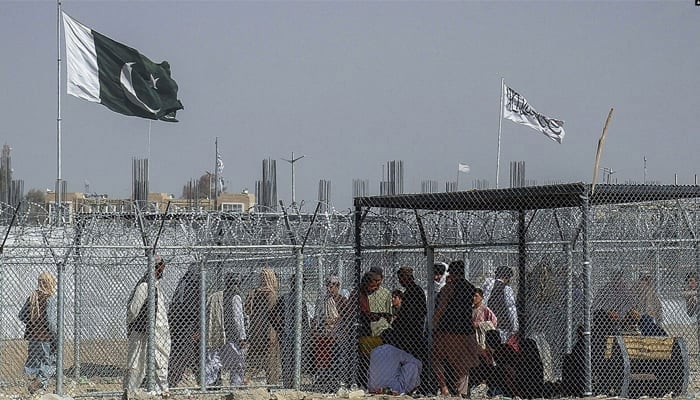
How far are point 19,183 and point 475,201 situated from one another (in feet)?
64.0

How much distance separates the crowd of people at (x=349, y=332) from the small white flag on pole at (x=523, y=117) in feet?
30.7

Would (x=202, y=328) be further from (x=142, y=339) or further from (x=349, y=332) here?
(x=349, y=332)

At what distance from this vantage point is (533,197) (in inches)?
448

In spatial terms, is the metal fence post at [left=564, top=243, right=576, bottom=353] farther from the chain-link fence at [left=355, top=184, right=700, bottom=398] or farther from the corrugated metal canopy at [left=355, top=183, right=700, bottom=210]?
the corrugated metal canopy at [left=355, top=183, right=700, bottom=210]

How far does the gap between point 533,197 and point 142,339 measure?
453cm

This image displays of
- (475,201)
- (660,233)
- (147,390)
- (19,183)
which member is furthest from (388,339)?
(19,183)

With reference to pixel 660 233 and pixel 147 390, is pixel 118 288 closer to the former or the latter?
pixel 147 390

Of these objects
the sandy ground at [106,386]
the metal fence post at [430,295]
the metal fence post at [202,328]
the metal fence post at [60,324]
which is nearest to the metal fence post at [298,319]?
the sandy ground at [106,386]

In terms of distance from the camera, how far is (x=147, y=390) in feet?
39.5

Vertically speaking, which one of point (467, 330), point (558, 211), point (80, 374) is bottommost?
point (80, 374)

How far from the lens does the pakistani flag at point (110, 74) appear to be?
55.0 ft

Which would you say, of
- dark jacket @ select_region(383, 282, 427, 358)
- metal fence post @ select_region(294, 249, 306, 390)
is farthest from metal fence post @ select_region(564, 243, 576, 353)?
metal fence post @ select_region(294, 249, 306, 390)

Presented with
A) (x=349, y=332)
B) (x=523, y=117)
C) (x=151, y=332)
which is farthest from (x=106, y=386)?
(x=523, y=117)

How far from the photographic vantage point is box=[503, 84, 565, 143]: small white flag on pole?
23.1m
